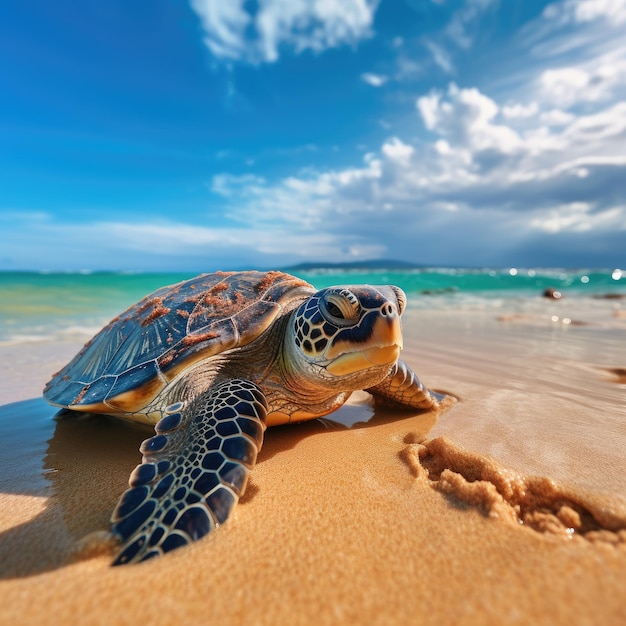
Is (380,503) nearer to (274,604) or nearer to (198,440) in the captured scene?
(274,604)

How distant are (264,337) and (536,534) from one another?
171 centimetres

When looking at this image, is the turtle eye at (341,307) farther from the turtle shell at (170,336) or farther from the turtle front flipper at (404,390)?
the turtle front flipper at (404,390)

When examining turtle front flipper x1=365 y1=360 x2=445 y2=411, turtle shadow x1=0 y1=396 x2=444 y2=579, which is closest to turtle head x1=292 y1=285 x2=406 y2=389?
turtle front flipper x1=365 y1=360 x2=445 y2=411

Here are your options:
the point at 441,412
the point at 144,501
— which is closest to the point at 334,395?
the point at 441,412

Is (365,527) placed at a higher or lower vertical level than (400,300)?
lower

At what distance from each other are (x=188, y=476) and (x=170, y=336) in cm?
115

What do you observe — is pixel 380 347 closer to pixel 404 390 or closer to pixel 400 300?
pixel 400 300

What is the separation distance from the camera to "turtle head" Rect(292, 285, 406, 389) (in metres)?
1.85

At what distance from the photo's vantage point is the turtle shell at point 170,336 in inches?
88.4

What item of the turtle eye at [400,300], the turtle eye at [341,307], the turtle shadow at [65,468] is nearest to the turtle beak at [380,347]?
the turtle eye at [341,307]

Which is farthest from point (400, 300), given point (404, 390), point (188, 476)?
point (188, 476)

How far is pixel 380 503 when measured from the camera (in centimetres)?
150

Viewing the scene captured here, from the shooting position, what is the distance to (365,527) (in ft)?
4.39

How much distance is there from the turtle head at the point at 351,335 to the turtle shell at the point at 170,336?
45cm
